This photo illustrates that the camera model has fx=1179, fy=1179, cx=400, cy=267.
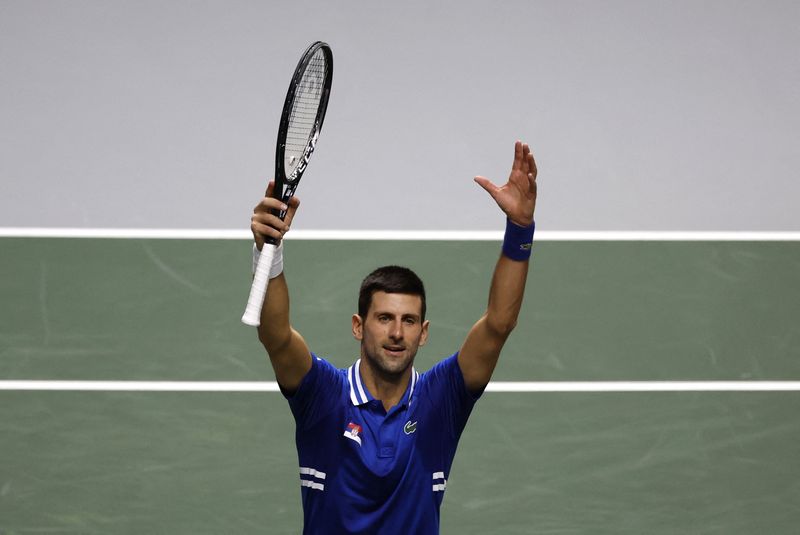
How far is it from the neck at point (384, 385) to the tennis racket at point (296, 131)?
568 mm

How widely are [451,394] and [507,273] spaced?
0.43 meters

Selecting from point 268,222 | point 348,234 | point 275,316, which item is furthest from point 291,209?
point 348,234

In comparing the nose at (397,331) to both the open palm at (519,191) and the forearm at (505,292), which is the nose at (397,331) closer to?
the forearm at (505,292)

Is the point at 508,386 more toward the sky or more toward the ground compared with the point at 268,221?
more toward the sky

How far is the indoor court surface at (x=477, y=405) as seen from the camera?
19.6 feet

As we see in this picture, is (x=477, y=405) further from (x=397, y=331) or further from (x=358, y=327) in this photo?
(x=397, y=331)

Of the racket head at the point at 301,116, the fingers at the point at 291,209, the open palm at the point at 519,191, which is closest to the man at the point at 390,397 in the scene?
the open palm at the point at 519,191

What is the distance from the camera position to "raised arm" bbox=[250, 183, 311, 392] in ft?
10.3

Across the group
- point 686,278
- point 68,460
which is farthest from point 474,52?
point 68,460

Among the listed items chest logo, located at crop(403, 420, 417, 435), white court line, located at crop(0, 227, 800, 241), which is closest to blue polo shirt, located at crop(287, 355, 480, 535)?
chest logo, located at crop(403, 420, 417, 435)

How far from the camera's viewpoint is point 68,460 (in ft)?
19.6

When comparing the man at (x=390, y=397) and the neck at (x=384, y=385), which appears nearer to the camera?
the man at (x=390, y=397)

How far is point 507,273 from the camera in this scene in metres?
3.51

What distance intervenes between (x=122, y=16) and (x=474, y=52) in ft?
6.23
